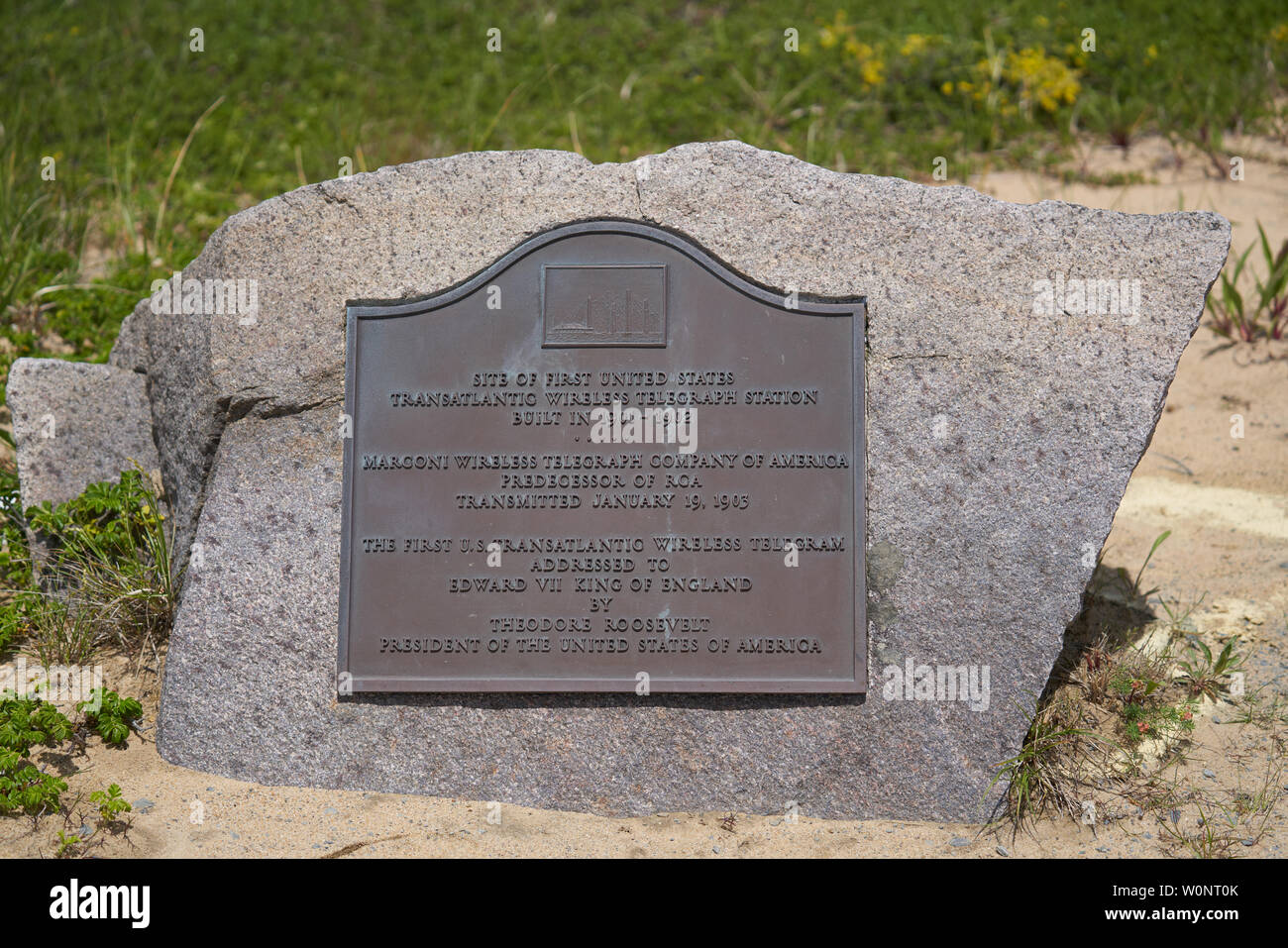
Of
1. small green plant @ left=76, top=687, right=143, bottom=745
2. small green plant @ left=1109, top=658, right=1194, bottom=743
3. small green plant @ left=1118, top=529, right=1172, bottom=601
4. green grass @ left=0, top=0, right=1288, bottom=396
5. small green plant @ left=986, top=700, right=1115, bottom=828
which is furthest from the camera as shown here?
green grass @ left=0, top=0, right=1288, bottom=396

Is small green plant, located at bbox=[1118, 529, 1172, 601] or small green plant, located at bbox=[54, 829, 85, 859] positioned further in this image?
small green plant, located at bbox=[1118, 529, 1172, 601]

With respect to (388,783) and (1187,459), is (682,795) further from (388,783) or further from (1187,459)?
(1187,459)

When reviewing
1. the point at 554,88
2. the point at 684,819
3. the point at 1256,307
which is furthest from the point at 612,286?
the point at 554,88

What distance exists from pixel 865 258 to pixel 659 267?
686mm

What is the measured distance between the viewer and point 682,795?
11.1 ft

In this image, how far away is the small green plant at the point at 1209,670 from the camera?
3857 mm

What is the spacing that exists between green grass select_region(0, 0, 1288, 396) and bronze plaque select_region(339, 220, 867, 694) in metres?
3.46

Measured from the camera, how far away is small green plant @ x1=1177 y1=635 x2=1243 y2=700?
3.86 m

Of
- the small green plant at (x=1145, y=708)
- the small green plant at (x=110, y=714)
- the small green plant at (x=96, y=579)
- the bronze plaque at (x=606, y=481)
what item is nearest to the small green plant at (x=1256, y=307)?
the small green plant at (x=1145, y=708)

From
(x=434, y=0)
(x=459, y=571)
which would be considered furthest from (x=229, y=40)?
(x=459, y=571)

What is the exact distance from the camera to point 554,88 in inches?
310

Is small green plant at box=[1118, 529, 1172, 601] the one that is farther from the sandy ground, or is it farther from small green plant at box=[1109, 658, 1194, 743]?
small green plant at box=[1109, 658, 1194, 743]

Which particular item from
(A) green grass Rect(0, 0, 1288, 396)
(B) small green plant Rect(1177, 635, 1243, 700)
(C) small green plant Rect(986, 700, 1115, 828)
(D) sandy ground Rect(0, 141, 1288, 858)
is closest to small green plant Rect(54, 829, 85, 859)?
(D) sandy ground Rect(0, 141, 1288, 858)

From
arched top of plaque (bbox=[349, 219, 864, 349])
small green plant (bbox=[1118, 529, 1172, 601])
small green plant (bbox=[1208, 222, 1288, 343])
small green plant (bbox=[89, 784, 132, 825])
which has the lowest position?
small green plant (bbox=[89, 784, 132, 825])
